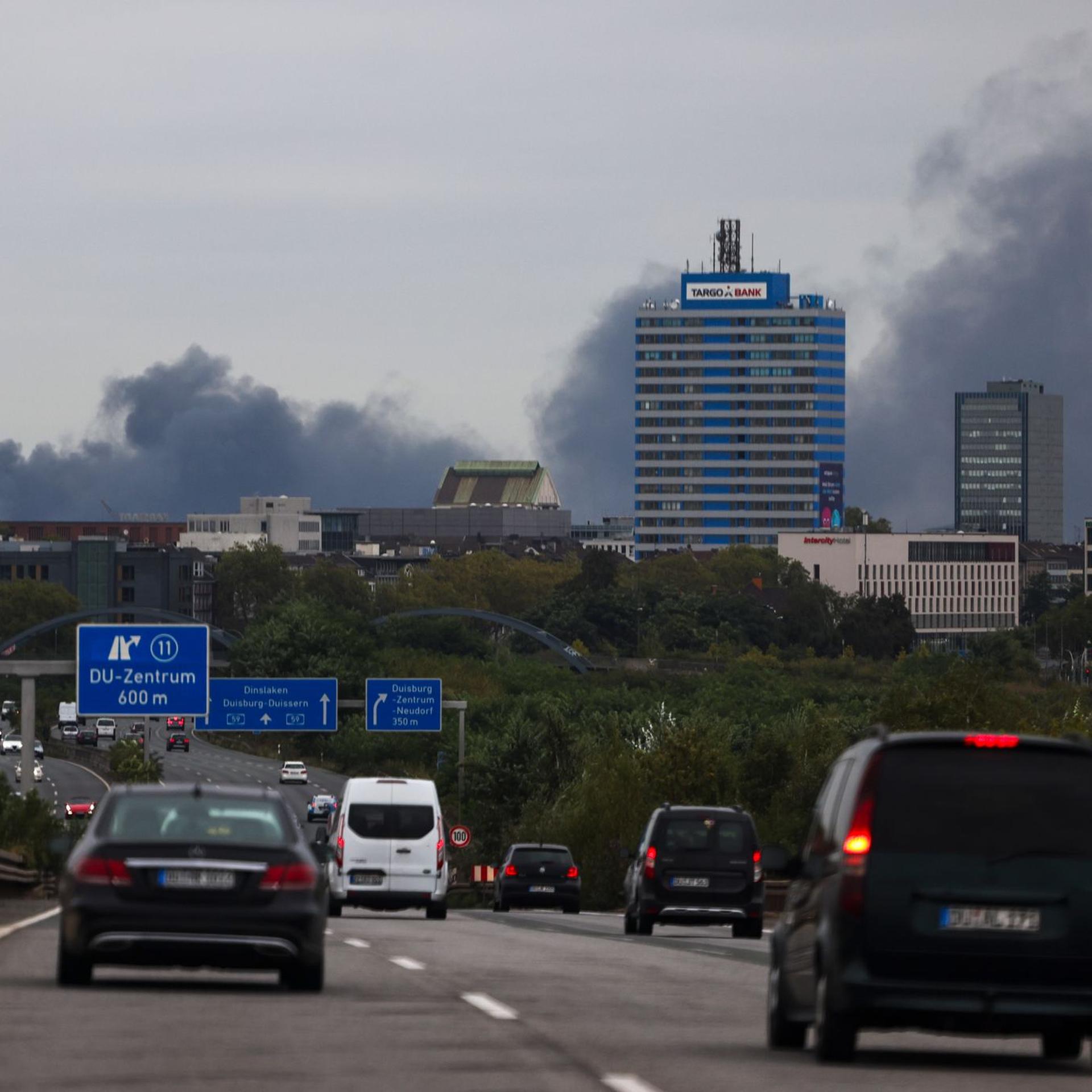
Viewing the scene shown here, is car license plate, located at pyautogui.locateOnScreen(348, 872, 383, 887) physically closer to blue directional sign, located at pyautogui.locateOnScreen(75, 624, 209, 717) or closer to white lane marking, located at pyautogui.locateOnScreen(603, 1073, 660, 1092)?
white lane marking, located at pyautogui.locateOnScreen(603, 1073, 660, 1092)

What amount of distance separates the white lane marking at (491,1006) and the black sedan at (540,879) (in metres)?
29.7

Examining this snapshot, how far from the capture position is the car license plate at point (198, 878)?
16734 millimetres

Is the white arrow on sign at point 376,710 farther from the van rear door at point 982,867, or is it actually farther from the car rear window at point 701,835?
the van rear door at point 982,867

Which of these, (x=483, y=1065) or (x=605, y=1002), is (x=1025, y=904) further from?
(x=605, y=1002)

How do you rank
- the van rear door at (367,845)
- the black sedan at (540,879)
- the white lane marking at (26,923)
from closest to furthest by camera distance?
1. the white lane marking at (26,923)
2. the van rear door at (367,845)
3. the black sedan at (540,879)

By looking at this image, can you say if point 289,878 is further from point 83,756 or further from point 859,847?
point 83,756

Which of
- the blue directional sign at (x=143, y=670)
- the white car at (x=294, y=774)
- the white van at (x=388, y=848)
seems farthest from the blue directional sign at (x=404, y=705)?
the white car at (x=294, y=774)

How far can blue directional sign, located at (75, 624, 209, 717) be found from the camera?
200 ft

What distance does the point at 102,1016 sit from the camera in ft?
49.7

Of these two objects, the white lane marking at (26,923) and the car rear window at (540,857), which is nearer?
the white lane marking at (26,923)

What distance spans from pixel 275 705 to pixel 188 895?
60062 mm

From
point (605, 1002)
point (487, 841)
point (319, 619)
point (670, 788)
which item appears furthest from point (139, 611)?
point (605, 1002)

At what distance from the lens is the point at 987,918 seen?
12.9 metres

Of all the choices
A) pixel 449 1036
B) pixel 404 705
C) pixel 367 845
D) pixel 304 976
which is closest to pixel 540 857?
pixel 367 845
